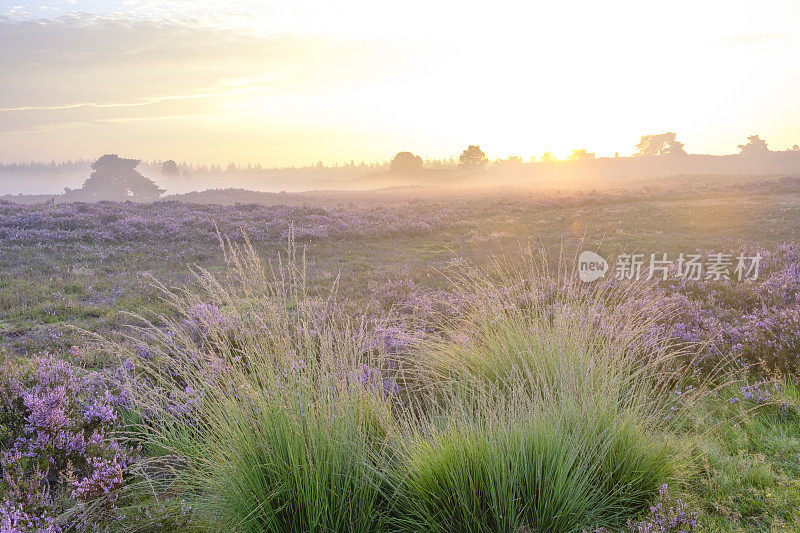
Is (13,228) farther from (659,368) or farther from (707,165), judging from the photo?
(707,165)

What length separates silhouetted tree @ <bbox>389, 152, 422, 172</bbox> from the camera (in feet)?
391

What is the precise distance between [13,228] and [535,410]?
20.9 m

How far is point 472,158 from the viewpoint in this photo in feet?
365

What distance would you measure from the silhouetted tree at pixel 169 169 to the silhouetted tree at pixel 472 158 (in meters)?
68.3

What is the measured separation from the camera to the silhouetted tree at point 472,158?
110875 mm

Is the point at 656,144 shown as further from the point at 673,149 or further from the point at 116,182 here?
the point at 116,182

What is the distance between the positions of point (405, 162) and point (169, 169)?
57.2 m

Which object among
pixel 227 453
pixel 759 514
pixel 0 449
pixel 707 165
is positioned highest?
pixel 707 165

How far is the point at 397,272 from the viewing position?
13039mm

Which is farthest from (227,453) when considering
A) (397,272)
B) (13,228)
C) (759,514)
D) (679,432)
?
(13,228)

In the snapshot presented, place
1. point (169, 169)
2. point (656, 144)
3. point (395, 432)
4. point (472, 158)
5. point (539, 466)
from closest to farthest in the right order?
point (539, 466) → point (395, 432) → point (169, 169) → point (472, 158) → point (656, 144)

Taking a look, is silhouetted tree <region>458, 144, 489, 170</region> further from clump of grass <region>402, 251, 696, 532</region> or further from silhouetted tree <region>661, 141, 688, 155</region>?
clump of grass <region>402, 251, 696, 532</region>

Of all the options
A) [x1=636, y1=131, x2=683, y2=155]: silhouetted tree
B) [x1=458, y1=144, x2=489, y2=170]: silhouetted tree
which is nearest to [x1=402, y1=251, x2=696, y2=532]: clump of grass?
[x1=458, y1=144, x2=489, y2=170]: silhouetted tree

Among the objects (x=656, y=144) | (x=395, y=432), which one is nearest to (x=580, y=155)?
(x=656, y=144)
